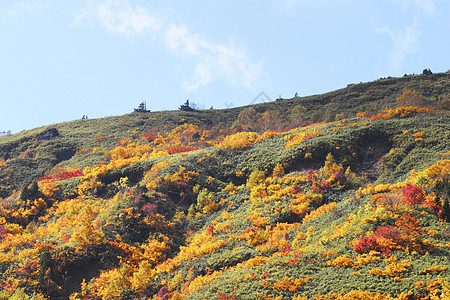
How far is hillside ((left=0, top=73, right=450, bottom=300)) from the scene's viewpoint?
54.9 feet

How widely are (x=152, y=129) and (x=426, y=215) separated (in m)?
70.0

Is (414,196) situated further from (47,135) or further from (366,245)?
(47,135)

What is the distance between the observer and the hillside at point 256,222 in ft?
54.9

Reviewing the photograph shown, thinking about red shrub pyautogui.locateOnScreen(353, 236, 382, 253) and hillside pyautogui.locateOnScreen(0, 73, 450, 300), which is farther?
red shrub pyautogui.locateOnScreen(353, 236, 382, 253)

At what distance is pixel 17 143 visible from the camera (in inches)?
2869

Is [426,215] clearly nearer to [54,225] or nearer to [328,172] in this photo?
[328,172]

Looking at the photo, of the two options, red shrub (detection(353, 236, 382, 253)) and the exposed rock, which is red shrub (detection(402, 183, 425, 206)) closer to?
red shrub (detection(353, 236, 382, 253))

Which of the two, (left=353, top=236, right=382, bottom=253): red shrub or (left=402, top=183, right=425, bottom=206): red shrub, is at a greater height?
(left=402, top=183, right=425, bottom=206): red shrub

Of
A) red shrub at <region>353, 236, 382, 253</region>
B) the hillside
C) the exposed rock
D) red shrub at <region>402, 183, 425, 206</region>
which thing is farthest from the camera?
the exposed rock

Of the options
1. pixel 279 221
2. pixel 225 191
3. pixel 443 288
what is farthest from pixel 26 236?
pixel 443 288

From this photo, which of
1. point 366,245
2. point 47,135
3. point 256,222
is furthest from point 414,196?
point 47,135

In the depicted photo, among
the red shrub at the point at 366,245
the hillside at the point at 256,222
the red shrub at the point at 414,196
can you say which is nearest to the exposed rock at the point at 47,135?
the hillside at the point at 256,222

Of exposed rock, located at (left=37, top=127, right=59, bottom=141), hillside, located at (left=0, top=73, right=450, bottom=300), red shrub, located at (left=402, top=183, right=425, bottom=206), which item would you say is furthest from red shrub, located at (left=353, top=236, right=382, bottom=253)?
exposed rock, located at (left=37, top=127, right=59, bottom=141)

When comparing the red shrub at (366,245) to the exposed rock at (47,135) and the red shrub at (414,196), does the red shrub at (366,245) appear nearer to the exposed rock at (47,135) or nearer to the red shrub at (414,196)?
the red shrub at (414,196)
